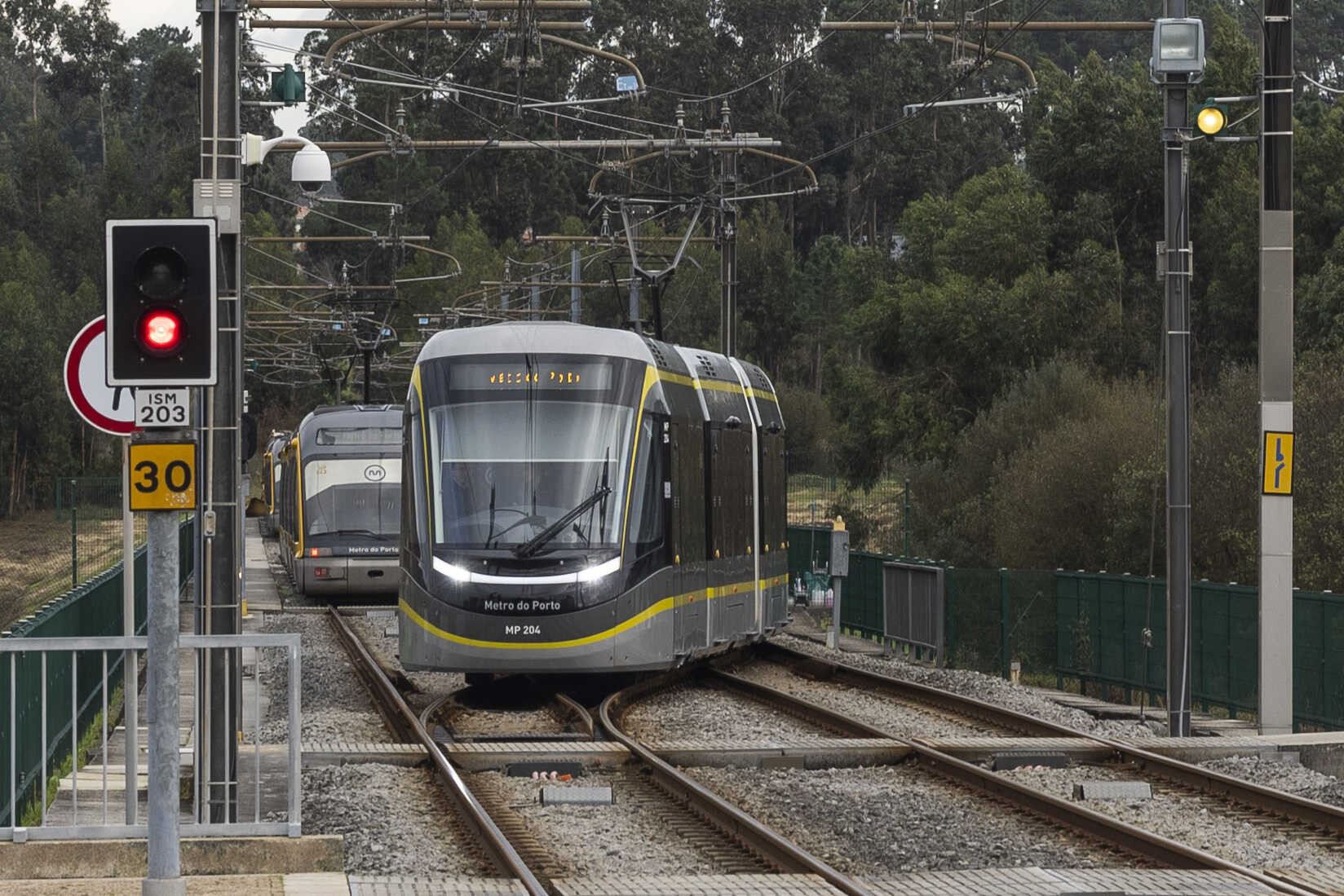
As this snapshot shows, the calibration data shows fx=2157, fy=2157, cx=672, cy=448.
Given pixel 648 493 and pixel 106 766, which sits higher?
pixel 648 493

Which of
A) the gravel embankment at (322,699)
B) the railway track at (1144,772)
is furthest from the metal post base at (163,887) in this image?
the gravel embankment at (322,699)

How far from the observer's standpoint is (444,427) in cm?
1973

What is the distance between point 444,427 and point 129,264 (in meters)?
10.7

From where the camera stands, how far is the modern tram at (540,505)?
19328mm

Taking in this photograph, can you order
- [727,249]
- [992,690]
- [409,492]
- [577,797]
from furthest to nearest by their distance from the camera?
[727,249] < [992,690] < [409,492] < [577,797]

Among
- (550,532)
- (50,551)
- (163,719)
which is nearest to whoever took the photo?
(163,719)

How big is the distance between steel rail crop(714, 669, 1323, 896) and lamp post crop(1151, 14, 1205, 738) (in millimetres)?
2847

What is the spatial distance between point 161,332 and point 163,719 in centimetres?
Result: 162

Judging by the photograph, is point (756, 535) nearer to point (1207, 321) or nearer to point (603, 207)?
point (603, 207)

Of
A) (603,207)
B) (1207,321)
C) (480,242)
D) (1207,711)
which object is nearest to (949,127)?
(480,242)

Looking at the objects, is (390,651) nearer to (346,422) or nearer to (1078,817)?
(346,422)

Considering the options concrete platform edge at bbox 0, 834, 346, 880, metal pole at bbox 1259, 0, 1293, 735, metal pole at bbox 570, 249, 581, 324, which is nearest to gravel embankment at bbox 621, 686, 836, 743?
metal pole at bbox 1259, 0, 1293, 735

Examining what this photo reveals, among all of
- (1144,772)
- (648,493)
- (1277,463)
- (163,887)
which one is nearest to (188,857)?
(163,887)

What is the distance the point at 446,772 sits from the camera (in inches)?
595
